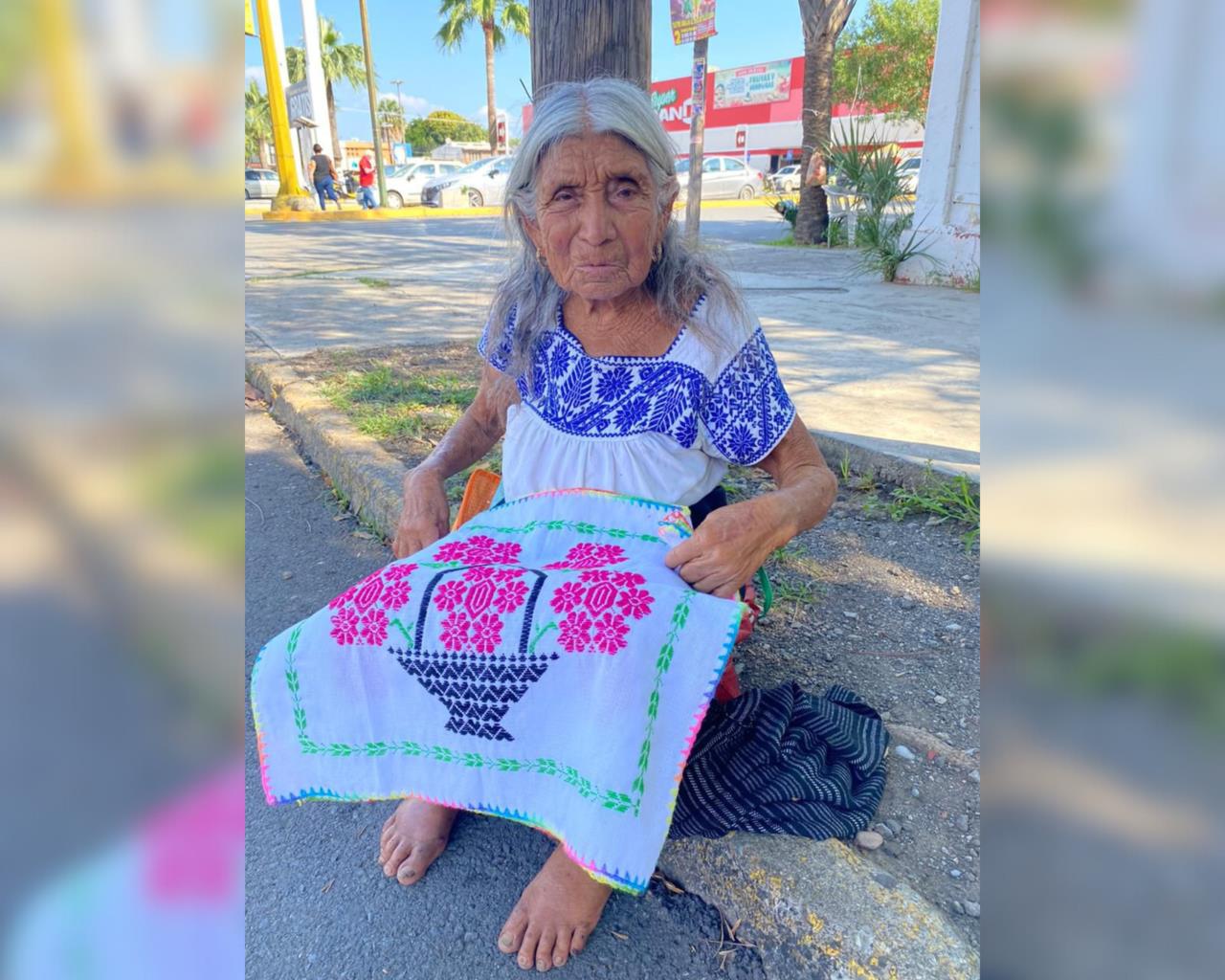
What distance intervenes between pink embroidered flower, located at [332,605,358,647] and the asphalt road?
19.5 inches

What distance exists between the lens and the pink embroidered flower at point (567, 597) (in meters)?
1.29

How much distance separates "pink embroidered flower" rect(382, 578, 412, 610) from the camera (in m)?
1.36

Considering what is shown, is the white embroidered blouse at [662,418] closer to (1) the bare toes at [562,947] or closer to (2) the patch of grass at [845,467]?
(1) the bare toes at [562,947]

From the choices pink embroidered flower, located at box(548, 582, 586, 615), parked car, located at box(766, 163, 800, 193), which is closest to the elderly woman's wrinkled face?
pink embroidered flower, located at box(548, 582, 586, 615)

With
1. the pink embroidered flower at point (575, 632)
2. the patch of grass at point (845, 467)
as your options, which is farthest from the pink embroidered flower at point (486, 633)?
→ the patch of grass at point (845, 467)

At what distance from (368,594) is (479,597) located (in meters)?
0.21

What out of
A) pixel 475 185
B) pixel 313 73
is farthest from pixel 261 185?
pixel 475 185

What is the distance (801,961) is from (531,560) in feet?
2.53

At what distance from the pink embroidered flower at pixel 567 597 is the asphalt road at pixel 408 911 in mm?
Result: 555
